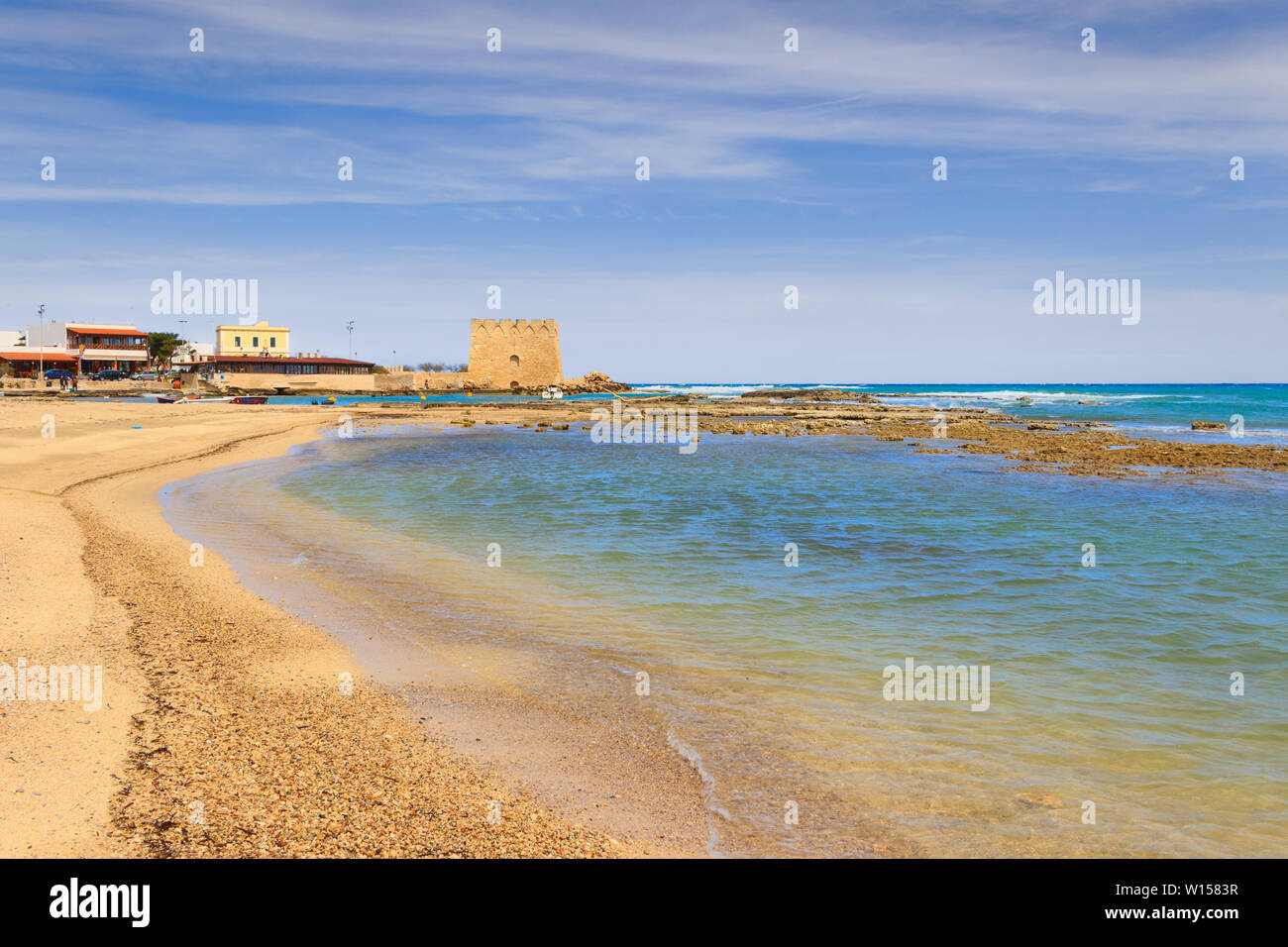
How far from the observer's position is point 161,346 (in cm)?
10656

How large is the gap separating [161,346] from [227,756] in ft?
393

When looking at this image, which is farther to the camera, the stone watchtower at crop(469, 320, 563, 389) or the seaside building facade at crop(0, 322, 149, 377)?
the stone watchtower at crop(469, 320, 563, 389)

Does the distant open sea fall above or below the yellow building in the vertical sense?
below

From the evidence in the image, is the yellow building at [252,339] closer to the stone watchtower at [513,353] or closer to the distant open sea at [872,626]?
the stone watchtower at [513,353]

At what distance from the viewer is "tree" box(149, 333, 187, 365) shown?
106m

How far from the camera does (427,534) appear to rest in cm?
1605

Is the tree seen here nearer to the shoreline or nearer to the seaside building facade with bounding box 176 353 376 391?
the seaside building facade with bounding box 176 353 376 391

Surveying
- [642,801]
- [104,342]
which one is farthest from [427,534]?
[104,342]

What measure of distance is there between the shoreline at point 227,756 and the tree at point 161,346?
113 metres

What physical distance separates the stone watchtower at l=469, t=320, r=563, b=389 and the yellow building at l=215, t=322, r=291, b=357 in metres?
28.2

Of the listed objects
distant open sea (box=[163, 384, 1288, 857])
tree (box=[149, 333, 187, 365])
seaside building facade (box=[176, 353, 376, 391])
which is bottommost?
distant open sea (box=[163, 384, 1288, 857])

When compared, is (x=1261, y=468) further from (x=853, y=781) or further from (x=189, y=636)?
(x=189, y=636)

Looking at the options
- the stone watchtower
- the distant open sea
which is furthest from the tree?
the distant open sea
